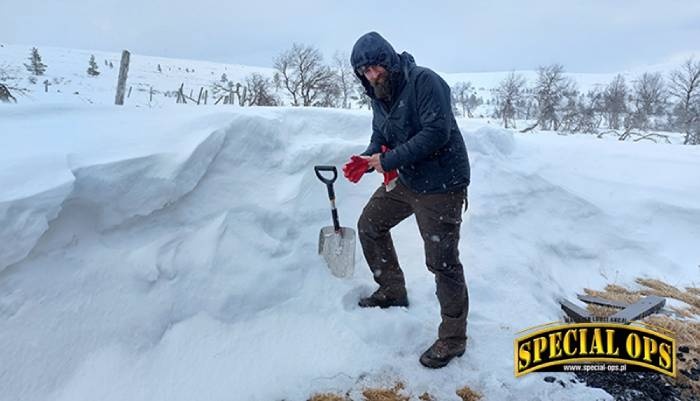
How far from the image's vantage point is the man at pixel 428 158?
2.14m

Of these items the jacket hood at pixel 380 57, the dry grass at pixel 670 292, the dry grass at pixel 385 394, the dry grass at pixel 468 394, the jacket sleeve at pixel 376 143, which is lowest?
the dry grass at pixel 385 394

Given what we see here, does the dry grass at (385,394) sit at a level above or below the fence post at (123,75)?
below

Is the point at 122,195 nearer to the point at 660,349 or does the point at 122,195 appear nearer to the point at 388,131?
the point at 388,131

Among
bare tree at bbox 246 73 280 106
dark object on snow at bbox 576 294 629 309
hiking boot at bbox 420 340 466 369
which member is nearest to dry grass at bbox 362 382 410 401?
hiking boot at bbox 420 340 466 369

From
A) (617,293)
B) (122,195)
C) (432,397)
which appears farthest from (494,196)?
(122,195)

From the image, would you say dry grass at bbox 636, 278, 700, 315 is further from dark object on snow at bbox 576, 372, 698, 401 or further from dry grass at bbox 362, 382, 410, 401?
dry grass at bbox 362, 382, 410, 401

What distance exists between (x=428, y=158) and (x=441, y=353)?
103 centimetres

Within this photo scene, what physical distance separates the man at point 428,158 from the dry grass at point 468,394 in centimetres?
18

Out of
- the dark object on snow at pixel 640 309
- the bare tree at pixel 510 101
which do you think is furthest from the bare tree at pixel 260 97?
the dark object on snow at pixel 640 309

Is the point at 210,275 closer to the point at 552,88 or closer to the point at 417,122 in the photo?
the point at 417,122

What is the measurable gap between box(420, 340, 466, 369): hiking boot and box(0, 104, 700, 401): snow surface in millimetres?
44

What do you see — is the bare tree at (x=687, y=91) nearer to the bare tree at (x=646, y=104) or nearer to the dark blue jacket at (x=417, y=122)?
the bare tree at (x=646, y=104)

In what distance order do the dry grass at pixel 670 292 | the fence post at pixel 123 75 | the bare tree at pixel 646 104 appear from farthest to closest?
1. the bare tree at pixel 646 104
2. the fence post at pixel 123 75
3. the dry grass at pixel 670 292

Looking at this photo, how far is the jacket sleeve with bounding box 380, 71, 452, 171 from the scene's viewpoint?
2102 mm
